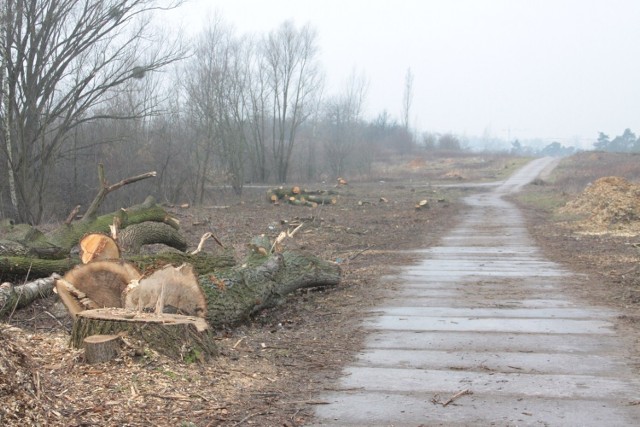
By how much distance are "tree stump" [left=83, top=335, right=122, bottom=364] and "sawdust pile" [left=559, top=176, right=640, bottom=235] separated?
1532cm

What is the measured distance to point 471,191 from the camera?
4603 centimetres

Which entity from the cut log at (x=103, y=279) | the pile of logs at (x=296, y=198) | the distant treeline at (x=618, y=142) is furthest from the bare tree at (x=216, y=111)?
the distant treeline at (x=618, y=142)

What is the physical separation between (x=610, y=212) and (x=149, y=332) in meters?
17.5

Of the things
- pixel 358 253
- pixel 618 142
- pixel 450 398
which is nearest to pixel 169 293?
pixel 450 398

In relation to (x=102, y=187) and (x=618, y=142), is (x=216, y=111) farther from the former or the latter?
(x=618, y=142)

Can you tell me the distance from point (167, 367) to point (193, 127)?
31.8 metres

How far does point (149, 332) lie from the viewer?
5.71 meters

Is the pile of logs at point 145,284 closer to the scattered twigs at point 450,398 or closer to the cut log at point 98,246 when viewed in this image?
the cut log at point 98,246

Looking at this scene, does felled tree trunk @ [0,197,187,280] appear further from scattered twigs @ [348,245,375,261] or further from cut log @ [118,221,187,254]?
scattered twigs @ [348,245,375,261]

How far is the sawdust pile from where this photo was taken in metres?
19.0

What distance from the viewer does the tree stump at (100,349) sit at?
5.36 metres

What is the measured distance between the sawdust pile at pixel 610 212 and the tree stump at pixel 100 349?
603 inches

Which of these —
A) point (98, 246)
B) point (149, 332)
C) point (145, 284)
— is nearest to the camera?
point (149, 332)

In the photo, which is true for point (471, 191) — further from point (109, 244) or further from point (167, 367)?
point (167, 367)
